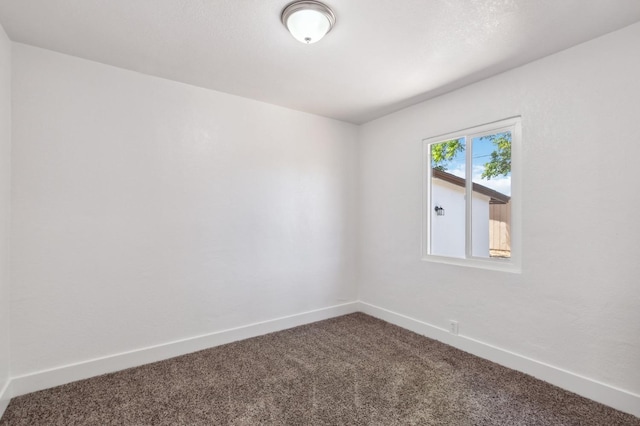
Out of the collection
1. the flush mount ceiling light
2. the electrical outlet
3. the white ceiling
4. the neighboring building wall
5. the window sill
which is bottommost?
the electrical outlet

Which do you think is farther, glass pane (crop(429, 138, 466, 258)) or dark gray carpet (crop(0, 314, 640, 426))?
glass pane (crop(429, 138, 466, 258))

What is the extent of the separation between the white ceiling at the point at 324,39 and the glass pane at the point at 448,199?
655 mm

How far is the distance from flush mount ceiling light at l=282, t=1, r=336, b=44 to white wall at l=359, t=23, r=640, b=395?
168 centimetres

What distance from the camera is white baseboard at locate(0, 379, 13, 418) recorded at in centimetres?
196

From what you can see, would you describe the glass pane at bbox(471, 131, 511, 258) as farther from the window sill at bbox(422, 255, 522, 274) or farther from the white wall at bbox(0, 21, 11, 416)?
the white wall at bbox(0, 21, 11, 416)

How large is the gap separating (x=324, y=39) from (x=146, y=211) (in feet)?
6.60

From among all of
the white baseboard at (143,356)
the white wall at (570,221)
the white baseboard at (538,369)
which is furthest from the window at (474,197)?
the white baseboard at (143,356)

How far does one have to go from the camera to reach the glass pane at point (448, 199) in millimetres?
3078

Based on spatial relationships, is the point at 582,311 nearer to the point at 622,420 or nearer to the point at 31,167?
the point at 622,420

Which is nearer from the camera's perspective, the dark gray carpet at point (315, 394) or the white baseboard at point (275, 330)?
the dark gray carpet at point (315, 394)

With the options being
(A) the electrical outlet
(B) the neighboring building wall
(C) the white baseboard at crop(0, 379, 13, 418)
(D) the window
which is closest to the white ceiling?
(D) the window

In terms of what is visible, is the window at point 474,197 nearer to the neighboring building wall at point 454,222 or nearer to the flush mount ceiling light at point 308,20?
the neighboring building wall at point 454,222

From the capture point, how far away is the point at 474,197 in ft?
9.60

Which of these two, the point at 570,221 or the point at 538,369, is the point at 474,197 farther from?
the point at 538,369
